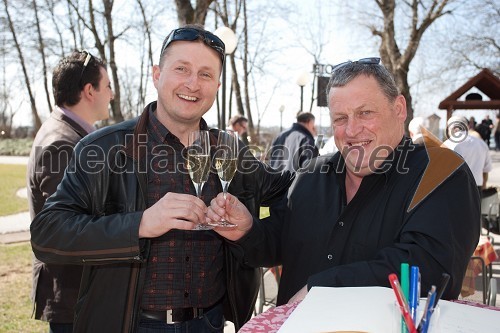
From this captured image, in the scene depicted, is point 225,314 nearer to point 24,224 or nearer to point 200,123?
point 200,123

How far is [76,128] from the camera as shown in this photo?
319 cm

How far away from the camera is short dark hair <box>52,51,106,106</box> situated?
11.0 feet

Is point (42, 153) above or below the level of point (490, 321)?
above

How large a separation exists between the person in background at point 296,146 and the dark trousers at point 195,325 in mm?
6227

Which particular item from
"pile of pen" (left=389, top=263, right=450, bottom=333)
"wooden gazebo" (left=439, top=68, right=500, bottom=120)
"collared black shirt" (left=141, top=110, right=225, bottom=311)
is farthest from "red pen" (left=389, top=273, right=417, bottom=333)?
"wooden gazebo" (left=439, top=68, right=500, bottom=120)

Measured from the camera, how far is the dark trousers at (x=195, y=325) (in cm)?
217

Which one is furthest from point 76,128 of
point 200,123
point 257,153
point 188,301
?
point 188,301

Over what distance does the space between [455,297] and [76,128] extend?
8.37 feet

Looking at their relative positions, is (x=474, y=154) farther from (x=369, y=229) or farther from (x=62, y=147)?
(x=62, y=147)

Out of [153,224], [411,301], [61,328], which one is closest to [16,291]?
[61,328]

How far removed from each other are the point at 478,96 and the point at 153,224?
18.0ft

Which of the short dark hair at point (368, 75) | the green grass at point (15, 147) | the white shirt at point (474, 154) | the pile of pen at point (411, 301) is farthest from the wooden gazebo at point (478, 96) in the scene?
the green grass at point (15, 147)

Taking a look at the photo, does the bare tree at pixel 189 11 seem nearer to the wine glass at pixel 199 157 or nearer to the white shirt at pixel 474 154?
the white shirt at pixel 474 154

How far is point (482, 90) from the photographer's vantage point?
19.9 feet
